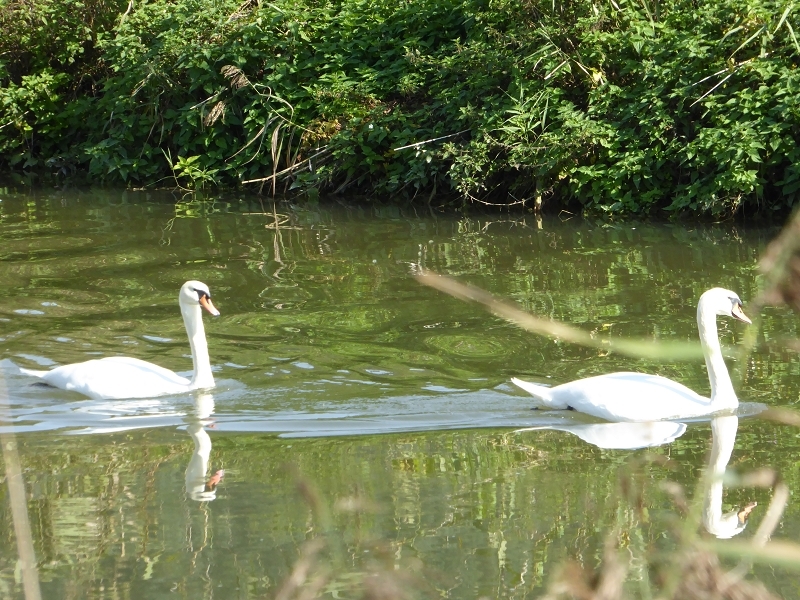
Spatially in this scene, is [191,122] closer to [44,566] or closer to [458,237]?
[458,237]

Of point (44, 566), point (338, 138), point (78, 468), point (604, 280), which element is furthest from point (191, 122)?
point (44, 566)

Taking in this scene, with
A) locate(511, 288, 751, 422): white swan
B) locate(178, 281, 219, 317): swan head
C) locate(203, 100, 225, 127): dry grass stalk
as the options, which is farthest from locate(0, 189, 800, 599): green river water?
locate(203, 100, 225, 127): dry grass stalk

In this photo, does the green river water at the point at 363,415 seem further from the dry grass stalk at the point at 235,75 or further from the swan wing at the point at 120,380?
the dry grass stalk at the point at 235,75

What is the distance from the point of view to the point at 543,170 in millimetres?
13031

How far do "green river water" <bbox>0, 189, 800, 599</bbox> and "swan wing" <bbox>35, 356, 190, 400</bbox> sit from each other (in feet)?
0.27

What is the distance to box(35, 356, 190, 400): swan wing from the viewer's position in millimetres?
6875

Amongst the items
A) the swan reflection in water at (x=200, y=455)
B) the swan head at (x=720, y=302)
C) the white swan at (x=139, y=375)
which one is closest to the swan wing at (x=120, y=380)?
the white swan at (x=139, y=375)

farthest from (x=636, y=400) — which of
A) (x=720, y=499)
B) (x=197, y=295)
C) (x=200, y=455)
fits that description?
(x=197, y=295)

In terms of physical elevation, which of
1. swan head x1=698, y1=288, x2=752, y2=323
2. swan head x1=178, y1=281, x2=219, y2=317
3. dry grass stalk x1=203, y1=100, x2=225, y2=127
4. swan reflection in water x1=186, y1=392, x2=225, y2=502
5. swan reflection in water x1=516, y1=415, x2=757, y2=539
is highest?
dry grass stalk x1=203, y1=100, x2=225, y2=127

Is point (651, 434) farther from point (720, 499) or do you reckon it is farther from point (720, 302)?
point (720, 499)

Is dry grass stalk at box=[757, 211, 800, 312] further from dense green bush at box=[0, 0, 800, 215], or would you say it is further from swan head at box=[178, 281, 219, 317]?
dense green bush at box=[0, 0, 800, 215]

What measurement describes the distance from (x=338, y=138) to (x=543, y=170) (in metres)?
2.97

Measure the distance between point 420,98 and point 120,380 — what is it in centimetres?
909

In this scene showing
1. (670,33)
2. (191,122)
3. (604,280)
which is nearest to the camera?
(604,280)
